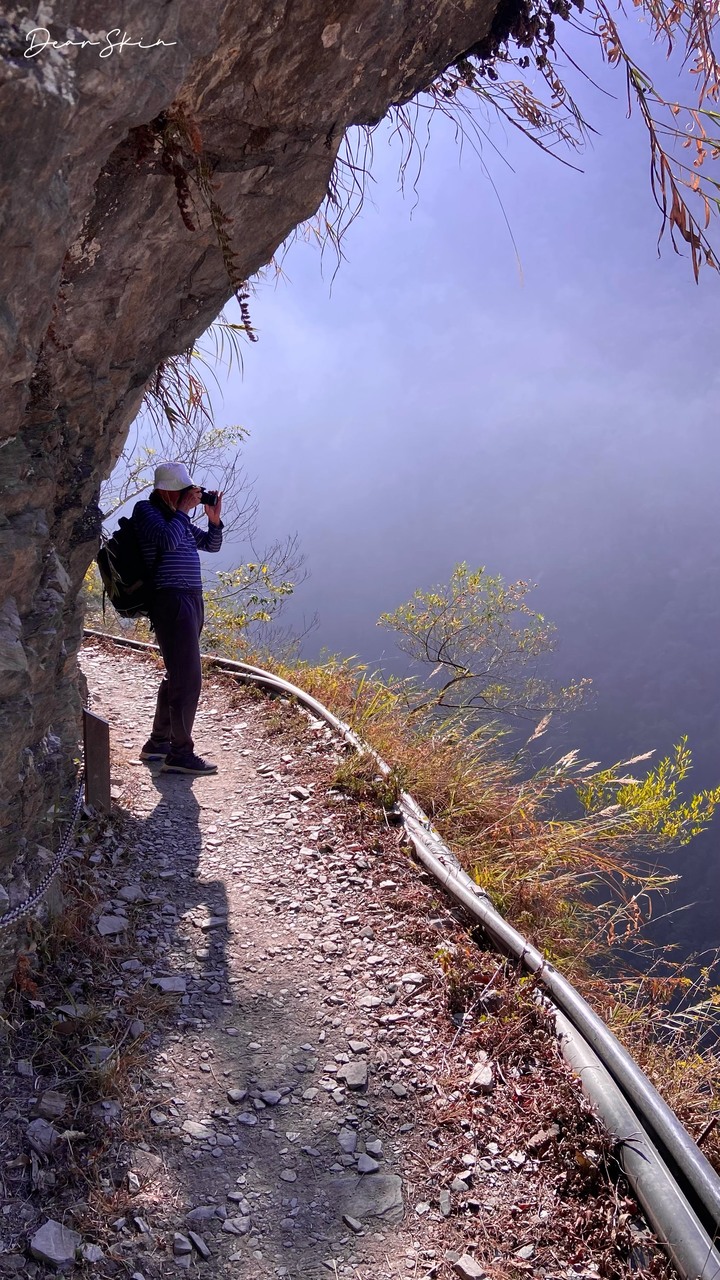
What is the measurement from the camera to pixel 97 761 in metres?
4.54

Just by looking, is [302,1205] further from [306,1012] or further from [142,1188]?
[306,1012]

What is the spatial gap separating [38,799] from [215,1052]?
1.28 m

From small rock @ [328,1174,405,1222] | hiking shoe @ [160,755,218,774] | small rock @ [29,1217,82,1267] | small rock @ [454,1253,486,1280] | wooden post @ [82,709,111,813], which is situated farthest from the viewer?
hiking shoe @ [160,755,218,774]

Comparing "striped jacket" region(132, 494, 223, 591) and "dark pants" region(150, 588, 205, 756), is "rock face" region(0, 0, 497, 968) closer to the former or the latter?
"striped jacket" region(132, 494, 223, 591)

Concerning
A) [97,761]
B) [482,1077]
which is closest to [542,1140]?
[482,1077]

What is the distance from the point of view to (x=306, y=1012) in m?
3.58

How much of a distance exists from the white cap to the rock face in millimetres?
946

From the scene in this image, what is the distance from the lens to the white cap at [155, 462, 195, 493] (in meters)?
5.21

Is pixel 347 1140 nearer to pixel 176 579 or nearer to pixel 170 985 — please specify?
pixel 170 985

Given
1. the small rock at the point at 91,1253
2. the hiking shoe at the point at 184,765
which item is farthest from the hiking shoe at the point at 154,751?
the small rock at the point at 91,1253

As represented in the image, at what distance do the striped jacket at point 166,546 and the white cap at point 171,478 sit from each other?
0.13 meters

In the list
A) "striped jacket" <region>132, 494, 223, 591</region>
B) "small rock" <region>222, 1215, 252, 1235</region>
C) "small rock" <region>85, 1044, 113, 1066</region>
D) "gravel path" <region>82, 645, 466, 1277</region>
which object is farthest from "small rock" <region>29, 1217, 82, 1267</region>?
"striped jacket" <region>132, 494, 223, 591</region>

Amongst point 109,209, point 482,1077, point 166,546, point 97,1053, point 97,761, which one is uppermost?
point 109,209

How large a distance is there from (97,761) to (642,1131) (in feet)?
10.7
